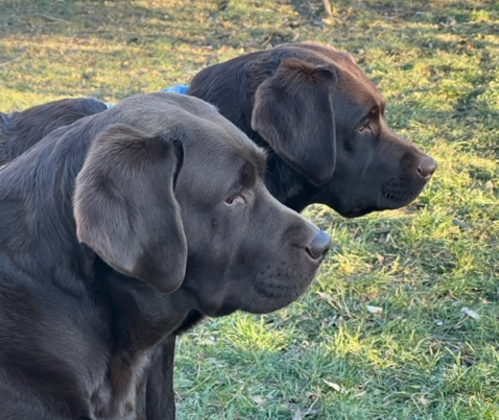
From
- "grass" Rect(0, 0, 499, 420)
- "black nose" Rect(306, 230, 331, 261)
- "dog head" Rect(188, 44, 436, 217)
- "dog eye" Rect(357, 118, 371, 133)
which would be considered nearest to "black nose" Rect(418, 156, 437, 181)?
"dog head" Rect(188, 44, 436, 217)

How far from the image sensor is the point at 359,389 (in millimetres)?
3787

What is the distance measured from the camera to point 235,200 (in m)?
2.57

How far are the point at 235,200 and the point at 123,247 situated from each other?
0.55 m

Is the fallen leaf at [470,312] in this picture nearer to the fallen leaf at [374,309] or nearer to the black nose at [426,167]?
the fallen leaf at [374,309]

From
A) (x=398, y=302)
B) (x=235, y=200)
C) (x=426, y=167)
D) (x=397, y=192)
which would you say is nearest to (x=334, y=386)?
(x=398, y=302)

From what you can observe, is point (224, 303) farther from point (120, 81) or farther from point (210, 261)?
point (120, 81)

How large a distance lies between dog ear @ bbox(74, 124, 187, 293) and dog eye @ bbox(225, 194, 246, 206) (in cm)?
26

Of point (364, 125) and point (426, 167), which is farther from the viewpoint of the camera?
point (426, 167)

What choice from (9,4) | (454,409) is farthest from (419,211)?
(9,4)

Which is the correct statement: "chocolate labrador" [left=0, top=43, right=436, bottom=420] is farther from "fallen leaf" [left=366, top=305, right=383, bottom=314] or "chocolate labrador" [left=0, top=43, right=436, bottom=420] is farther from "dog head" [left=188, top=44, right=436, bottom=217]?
"fallen leaf" [left=366, top=305, right=383, bottom=314]

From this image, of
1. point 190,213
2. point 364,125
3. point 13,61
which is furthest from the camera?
point 13,61

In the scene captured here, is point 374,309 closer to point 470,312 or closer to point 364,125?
point 470,312

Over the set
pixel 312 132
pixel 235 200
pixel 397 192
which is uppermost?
pixel 235 200

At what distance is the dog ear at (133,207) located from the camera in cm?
211
